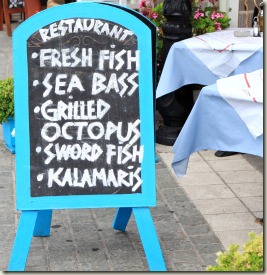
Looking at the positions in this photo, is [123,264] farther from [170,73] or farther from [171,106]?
[171,106]

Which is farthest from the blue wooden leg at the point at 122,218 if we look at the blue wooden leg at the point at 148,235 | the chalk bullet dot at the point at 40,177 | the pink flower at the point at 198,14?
the pink flower at the point at 198,14

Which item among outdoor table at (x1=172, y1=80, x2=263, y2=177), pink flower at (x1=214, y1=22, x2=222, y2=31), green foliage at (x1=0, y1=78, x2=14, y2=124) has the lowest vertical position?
green foliage at (x1=0, y1=78, x2=14, y2=124)

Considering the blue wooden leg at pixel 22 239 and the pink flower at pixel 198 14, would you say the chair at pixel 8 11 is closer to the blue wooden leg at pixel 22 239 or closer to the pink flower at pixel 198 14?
the pink flower at pixel 198 14

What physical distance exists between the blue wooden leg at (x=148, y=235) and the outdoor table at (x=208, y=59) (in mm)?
2361

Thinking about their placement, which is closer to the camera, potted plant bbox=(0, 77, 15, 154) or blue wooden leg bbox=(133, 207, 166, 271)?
blue wooden leg bbox=(133, 207, 166, 271)

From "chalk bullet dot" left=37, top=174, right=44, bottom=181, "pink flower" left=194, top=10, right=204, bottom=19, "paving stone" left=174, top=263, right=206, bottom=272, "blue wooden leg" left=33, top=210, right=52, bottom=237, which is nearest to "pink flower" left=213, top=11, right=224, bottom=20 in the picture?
"pink flower" left=194, top=10, right=204, bottom=19

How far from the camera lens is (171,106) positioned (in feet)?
23.6

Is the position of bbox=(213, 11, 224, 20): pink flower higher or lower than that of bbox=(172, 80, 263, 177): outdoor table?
higher

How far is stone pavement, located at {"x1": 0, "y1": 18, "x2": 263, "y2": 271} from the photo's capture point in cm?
466

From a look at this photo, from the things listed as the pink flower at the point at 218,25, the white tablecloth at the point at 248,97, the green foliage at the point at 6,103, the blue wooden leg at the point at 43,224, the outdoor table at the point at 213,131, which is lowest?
the blue wooden leg at the point at 43,224

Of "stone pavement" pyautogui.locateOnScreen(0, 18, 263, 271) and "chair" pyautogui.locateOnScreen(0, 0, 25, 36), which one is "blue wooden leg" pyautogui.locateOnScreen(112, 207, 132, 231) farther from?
"chair" pyautogui.locateOnScreen(0, 0, 25, 36)

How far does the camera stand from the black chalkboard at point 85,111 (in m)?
4.18

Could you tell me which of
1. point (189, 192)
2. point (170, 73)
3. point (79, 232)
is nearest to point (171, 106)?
point (170, 73)

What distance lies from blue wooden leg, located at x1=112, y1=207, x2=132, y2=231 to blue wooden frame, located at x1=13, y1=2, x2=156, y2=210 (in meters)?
0.74
